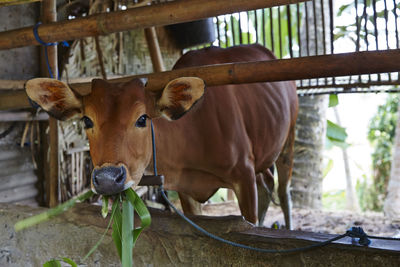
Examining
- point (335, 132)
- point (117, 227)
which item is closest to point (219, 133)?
point (117, 227)

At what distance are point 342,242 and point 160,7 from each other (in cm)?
153

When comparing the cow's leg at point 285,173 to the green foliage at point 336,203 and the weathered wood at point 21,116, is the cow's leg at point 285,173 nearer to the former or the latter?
the weathered wood at point 21,116

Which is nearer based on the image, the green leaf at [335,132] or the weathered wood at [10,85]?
the weathered wood at [10,85]

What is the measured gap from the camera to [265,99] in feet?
12.8

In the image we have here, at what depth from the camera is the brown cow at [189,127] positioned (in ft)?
7.52

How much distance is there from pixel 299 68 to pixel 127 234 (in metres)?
1.15

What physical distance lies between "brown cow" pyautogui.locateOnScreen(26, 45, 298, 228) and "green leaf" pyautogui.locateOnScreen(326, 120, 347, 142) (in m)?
3.48

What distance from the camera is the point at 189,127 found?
3035 mm

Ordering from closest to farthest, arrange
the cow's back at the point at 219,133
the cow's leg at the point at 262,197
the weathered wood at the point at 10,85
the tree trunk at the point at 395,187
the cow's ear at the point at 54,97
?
the cow's ear at the point at 54,97, the cow's back at the point at 219,133, the weathered wood at the point at 10,85, the cow's leg at the point at 262,197, the tree trunk at the point at 395,187

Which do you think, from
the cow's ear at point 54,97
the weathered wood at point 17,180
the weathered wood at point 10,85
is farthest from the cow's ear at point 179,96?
the weathered wood at point 17,180

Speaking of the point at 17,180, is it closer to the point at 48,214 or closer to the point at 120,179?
the point at 48,214

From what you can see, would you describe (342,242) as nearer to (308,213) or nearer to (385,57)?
(385,57)

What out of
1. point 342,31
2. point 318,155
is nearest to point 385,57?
point 318,155

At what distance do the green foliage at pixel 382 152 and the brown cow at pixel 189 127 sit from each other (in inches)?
232
